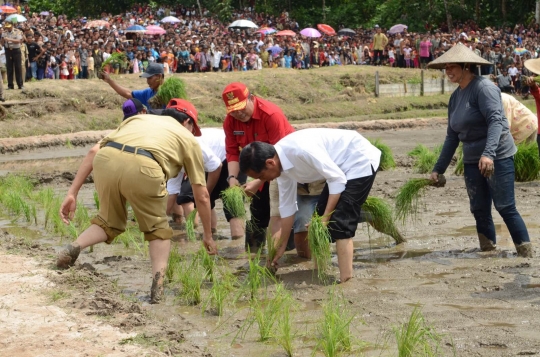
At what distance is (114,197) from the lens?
6117 mm

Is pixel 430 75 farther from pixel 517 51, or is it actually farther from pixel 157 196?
pixel 157 196

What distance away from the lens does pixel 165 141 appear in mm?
6051

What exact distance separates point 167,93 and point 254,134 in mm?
2736

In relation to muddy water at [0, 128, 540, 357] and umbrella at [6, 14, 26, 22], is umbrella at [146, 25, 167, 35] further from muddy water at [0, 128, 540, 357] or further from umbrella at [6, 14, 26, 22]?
muddy water at [0, 128, 540, 357]

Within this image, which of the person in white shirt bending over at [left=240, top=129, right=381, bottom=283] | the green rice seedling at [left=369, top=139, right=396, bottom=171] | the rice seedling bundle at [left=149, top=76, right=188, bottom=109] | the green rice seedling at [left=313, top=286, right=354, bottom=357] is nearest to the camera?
the green rice seedling at [left=313, top=286, right=354, bottom=357]

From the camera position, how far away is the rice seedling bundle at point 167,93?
978 cm

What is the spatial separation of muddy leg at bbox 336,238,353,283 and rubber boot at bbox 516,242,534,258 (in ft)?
5.17

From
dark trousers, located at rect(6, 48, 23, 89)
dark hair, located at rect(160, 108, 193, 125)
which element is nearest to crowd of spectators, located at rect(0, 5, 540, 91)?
dark trousers, located at rect(6, 48, 23, 89)

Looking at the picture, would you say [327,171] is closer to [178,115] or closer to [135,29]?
[178,115]

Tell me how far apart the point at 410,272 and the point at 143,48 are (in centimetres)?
2132

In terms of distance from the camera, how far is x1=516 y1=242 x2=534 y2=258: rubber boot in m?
7.32

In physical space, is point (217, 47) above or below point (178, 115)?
above

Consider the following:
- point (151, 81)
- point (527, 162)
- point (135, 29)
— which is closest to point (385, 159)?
point (527, 162)

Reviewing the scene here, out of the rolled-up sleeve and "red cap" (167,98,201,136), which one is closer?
the rolled-up sleeve
